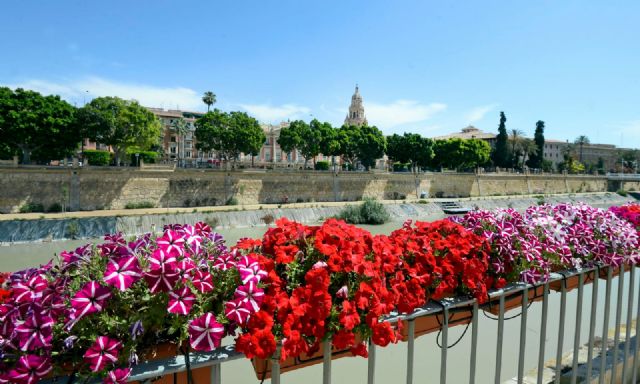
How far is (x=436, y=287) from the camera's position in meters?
2.67

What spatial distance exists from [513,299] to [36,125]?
→ 37.4 metres

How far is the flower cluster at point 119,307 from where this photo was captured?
1.60m

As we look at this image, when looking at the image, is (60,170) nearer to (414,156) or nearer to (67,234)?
(67,234)

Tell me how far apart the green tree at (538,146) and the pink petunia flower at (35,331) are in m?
93.0

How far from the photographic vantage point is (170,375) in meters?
1.97

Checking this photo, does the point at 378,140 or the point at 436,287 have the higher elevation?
the point at 378,140

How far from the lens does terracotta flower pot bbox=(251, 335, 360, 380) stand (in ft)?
7.06

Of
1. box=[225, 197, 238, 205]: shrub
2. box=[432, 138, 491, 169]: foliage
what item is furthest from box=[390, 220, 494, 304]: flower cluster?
box=[432, 138, 491, 169]: foliage

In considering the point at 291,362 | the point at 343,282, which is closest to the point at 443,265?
the point at 343,282

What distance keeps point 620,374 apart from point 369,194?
47.8 metres

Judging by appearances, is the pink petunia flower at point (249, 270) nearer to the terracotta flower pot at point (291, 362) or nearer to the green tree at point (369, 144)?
Answer: the terracotta flower pot at point (291, 362)

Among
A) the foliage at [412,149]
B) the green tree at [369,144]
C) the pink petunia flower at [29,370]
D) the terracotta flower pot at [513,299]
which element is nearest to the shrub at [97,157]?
the green tree at [369,144]

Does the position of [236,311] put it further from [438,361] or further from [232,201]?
[232,201]

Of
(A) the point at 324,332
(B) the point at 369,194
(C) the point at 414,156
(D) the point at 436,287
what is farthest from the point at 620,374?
(C) the point at 414,156
